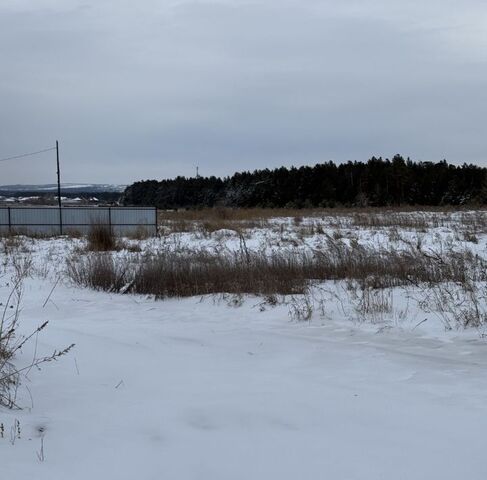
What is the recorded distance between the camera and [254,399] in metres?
3.60

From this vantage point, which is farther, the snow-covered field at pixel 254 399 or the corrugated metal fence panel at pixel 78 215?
the corrugated metal fence panel at pixel 78 215

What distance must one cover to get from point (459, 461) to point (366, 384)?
121cm

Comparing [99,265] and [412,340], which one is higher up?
[99,265]

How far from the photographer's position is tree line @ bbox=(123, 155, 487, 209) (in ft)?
188

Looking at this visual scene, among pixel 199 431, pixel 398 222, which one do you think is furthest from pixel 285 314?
pixel 398 222

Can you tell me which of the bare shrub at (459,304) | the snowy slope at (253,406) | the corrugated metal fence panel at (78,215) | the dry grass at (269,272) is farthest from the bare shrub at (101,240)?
the corrugated metal fence panel at (78,215)

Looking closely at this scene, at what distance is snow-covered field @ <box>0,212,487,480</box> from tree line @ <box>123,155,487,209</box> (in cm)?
4059

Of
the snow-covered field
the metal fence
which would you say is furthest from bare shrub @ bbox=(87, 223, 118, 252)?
the metal fence

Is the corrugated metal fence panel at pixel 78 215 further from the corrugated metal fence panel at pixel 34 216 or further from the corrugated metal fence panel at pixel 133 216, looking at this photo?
the corrugated metal fence panel at pixel 133 216

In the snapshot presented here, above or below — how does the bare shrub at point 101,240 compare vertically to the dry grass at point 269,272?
above

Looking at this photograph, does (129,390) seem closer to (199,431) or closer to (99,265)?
(199,431)

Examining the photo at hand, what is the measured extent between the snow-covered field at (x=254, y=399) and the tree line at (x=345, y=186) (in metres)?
40.6

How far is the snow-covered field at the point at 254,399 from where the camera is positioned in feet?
8.91

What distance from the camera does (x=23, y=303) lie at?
728 cm
